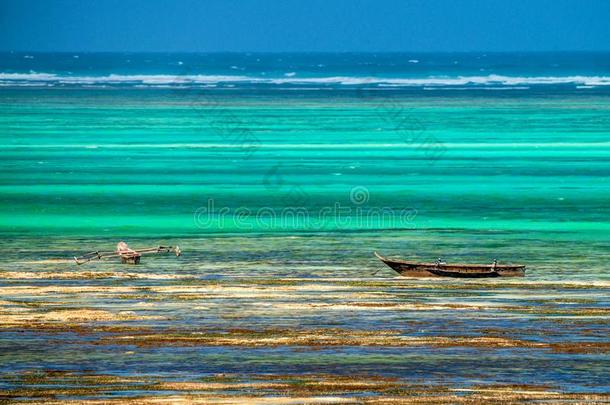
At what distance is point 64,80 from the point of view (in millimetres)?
140875

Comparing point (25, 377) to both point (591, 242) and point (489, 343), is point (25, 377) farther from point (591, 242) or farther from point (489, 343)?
point (591, 242)

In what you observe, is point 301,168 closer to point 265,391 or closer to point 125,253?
point 125,253

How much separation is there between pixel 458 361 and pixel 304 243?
1187 cm

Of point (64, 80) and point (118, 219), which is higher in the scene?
point (64, 80)

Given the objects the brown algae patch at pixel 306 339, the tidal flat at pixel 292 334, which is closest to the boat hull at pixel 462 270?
the tidal flat at pixel 292 334

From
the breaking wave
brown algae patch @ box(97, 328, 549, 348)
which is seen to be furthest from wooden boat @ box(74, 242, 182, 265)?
the breaking wave

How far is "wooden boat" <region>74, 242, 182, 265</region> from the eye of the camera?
26109 mm

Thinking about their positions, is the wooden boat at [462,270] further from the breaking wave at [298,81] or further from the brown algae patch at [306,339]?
the breaking wave at [298,81]

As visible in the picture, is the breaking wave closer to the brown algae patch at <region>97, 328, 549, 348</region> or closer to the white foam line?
the white foam line

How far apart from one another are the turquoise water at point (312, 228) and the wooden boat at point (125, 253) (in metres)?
0.35

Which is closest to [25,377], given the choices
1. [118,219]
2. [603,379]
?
[603,379]

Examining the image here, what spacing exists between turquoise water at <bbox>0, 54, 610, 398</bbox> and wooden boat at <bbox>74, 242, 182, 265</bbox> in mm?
346

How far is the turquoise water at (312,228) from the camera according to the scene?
60.0 ft

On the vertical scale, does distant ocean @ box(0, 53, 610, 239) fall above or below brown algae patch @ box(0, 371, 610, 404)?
above
